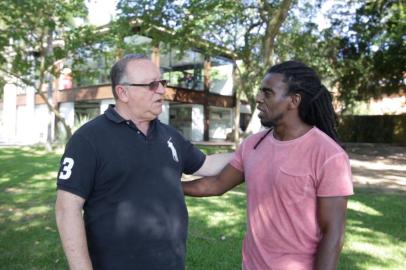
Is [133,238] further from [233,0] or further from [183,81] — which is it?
[183,81]

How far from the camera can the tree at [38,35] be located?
17.0m

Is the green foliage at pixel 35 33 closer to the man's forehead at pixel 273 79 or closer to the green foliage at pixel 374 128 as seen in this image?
the man's forehead at pixel 273 79

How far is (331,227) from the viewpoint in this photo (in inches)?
84.7

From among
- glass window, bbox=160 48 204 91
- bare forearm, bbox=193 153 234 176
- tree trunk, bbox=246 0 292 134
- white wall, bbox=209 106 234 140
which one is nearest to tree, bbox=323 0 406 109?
tree trunk, bbox=246 0 292 134

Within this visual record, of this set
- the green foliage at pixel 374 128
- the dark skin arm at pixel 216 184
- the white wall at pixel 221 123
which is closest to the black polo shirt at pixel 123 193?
the dark skin arm at pixel 216 184

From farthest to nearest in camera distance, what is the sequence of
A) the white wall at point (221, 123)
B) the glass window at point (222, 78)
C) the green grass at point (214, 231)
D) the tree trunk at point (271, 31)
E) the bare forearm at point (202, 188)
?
1. the white wall at point (221, 123)
2. the glass window at point (222, 78)
3. the tree trunk at point (271, 31)
4. the green grass at point (214, 231)
5. the bare forearm at point (202, 188)

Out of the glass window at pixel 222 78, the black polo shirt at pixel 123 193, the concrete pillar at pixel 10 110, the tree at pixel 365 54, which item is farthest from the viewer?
the concrete pillar at pixel 10 110

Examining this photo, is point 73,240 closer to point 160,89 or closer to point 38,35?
point 160,89

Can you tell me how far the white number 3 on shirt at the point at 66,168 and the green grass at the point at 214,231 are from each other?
3173 mm

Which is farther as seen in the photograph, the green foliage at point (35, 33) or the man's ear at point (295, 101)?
the green foliage at point (35, 33)

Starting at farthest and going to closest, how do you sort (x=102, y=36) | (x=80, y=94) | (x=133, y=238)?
(x=80, y=94) → (x=102, y=36) → (x=133, y=238)

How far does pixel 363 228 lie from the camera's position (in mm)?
7121

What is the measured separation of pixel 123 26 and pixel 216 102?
23627mm

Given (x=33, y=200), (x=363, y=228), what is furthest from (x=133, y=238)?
(x=33, y=200)
